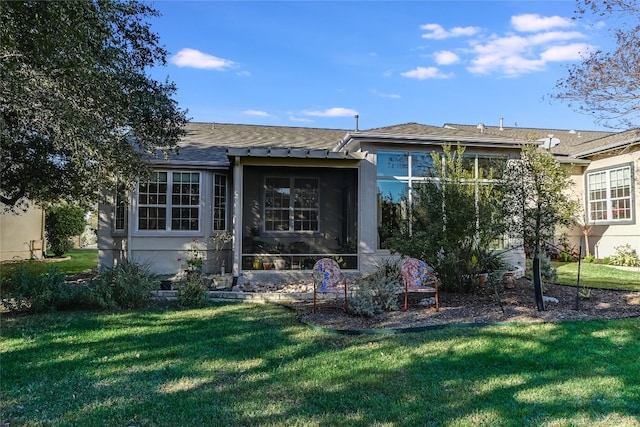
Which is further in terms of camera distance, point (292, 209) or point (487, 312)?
point (292, 209)

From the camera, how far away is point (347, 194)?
559 inches

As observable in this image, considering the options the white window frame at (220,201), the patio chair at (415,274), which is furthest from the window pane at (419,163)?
the white window frame at (220,201)

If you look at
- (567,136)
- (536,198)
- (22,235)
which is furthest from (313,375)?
(567,136)

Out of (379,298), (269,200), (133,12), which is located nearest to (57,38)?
(133,12)

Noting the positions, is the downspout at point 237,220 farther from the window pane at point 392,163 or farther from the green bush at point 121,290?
the window pane at point 392,163

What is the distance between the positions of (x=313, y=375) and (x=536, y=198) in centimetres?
548

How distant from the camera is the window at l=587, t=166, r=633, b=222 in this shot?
1525 cm

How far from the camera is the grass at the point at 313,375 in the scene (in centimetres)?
340

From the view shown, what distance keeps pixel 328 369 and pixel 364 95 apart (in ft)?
45.0

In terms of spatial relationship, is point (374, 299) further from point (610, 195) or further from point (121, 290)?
point (610, 195)

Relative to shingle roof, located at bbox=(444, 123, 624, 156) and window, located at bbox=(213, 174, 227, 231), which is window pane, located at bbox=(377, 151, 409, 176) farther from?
window, located at bbox=(213, 174, 227, 231)

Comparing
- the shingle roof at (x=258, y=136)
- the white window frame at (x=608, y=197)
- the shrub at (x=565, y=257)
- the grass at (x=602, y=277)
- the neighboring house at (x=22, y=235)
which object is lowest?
the grass at (x=602, y=277)

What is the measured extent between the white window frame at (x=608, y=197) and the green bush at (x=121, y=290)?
15.9 meters

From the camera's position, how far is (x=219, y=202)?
13492mm
